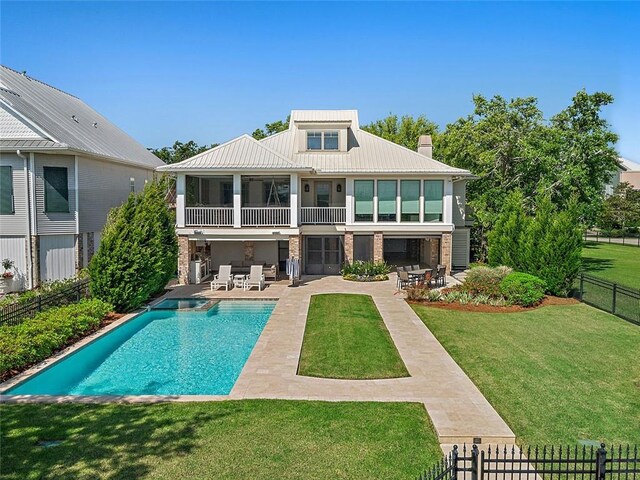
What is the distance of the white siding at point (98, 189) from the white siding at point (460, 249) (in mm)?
18932

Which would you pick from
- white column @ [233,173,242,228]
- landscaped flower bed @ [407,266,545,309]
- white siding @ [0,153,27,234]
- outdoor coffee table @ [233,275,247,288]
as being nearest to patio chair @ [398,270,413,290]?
landscaped flower bed @ [407,266,545,309]

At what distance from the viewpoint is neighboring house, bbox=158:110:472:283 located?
22266mm

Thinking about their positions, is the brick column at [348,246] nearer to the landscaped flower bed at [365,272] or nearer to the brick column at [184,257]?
the landscaped flower bed at [365,272]

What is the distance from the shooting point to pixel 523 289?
18250mm

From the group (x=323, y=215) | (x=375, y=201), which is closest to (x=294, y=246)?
(x=323, y=215)

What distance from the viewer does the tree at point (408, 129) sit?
4897 cm

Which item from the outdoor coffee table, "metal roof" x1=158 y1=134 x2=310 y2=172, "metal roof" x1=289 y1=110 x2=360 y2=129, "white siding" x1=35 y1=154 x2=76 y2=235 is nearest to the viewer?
"white siding" x1=35 y1=154 x2=76 y2=235

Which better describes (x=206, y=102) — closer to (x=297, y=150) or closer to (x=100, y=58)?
(x=297, y=150)

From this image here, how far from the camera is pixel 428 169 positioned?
24078 mm

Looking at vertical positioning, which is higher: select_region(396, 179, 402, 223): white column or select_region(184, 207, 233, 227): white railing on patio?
select_region(396, 179, 402, 223): white column

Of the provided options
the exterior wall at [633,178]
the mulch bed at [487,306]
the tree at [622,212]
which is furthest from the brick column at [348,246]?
the exterior wall at [633,178]

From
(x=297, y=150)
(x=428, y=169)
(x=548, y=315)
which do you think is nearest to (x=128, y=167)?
(x=297, y=150)

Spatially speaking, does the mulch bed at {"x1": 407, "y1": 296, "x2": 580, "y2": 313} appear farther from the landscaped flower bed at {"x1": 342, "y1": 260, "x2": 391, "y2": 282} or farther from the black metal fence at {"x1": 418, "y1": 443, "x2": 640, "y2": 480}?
the black metal fence at {"x1": 418, "y1": 443, "x2": 640, "y2": 480}

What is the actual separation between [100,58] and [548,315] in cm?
1814
